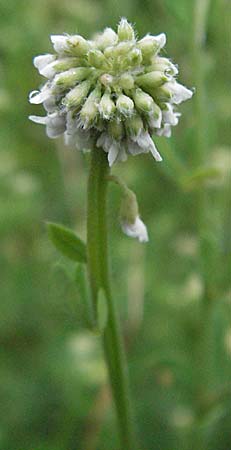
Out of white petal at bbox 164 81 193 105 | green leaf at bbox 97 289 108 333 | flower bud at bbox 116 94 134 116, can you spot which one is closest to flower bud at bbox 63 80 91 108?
flower bud at bbox 116 94 134 116

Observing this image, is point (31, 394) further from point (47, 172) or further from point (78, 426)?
point (47, 172)

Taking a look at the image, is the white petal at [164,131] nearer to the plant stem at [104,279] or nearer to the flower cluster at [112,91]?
the flower cluster at [112,91]

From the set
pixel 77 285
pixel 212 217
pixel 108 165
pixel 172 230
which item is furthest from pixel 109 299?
pixel 172 230

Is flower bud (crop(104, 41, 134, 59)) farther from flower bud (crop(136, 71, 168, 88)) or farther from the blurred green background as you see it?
the blurred green background

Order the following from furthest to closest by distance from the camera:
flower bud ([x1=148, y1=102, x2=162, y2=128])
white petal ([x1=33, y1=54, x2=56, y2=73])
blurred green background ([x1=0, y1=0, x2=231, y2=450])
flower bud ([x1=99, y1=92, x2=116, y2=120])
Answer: blurred green background ([x1=0, y1=0, x2=231, y2=450]) < white petal ([x1=33, y1=54, x2=56, y2=73]) < flower bud ([x1=148, y1=102, x2=162, y2=128]) < flower bud ([x1=99, y1=92, x2=116, y2=120])

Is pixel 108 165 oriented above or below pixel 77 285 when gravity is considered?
above

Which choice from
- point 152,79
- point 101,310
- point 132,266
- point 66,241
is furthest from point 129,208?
point 132,266

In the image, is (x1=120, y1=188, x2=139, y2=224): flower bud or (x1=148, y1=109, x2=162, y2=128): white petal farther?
(x1=120, y1=188, x2=139, y2=224): flower bud
